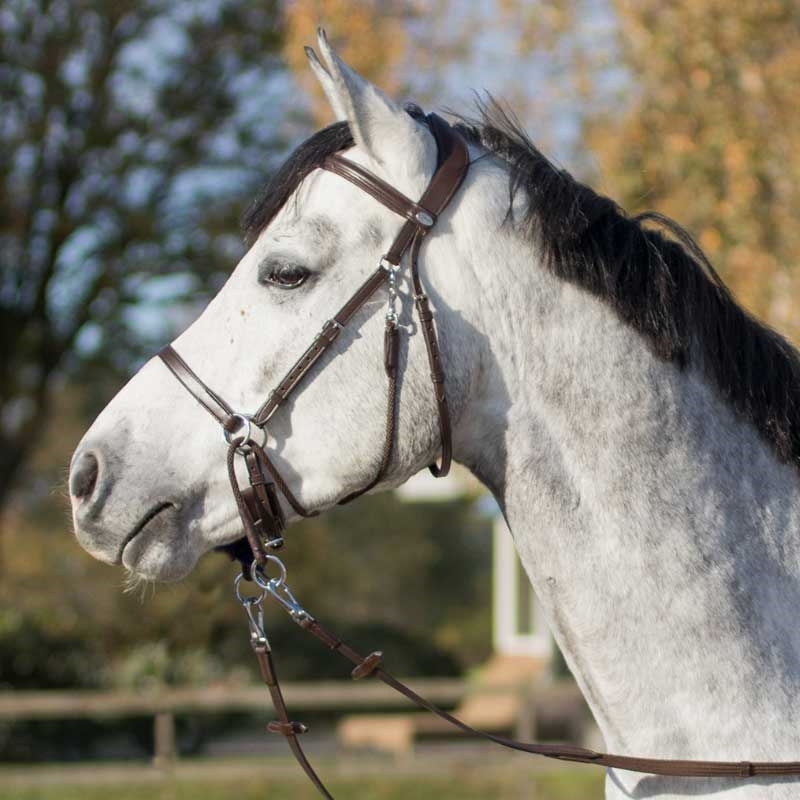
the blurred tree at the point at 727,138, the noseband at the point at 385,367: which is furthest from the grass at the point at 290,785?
the noseband at the point at 385,367

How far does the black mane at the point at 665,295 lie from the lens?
267 centimetres

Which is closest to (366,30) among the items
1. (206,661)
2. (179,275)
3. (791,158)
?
(791,158)

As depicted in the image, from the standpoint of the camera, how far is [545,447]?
2.67m

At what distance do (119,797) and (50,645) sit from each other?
200 inches

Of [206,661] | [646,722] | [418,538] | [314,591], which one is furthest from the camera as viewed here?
[418,538]

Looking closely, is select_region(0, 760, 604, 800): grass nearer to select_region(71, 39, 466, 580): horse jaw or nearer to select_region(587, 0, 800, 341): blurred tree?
select_region(587, 0, 800, 341): blurred tree

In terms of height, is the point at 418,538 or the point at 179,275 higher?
the point at 179,275

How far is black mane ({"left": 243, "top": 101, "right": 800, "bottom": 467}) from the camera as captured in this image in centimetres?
267

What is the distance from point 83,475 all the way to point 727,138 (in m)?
9.03

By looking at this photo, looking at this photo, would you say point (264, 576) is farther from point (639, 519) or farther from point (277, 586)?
point (639, 519)

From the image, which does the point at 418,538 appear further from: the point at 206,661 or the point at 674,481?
the point at 674,481

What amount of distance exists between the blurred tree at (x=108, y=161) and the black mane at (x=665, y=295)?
17.0m

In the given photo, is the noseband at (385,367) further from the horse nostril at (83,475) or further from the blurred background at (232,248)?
the blurred background at (232,248)

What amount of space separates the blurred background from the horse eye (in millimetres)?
6410
